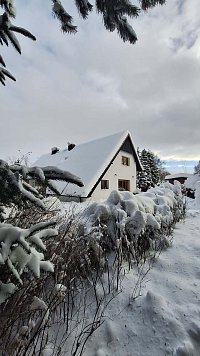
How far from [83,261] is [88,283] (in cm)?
28

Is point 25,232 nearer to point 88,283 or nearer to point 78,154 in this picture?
point 88,283

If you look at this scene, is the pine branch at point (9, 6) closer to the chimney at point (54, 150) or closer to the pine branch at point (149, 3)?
the pine branch at point (149, 3)

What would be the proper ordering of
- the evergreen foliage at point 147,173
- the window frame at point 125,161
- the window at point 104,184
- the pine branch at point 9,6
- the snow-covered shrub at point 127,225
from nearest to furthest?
the pine branch at point 9,6 → the snow-covered shrub at point 127,225 → the window at point 104,184 → the window frame at point 125,161 → the evergreen foliage at point 147,173

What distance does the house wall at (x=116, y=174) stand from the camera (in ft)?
62.2

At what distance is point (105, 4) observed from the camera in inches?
94.0

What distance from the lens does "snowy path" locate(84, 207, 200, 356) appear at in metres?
2.34

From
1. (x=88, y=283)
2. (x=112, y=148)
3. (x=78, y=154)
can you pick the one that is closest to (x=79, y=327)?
(x=88, y=283)

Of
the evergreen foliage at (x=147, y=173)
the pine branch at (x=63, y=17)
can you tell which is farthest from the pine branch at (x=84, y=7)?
the evergreen foliage at (x=147, y=173)

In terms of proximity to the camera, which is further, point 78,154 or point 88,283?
point 78,154

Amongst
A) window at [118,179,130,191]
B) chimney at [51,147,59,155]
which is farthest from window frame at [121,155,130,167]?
chimney at [51,147,59,155]

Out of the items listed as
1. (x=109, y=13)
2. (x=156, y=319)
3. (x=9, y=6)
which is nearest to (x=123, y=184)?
(x=156, y=319)

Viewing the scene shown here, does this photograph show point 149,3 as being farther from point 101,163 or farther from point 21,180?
point 101,163

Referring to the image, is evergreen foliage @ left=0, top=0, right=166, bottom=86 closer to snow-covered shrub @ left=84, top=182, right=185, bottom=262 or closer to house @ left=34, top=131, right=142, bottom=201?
snow-covered shrub @ left=84, top=182, right=185, bottom=262

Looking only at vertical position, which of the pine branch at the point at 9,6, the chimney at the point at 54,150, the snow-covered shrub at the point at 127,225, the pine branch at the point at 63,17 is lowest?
the snow-covered shrub at the point at 127,225
